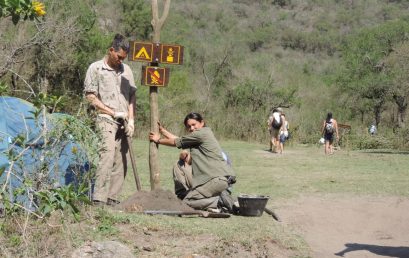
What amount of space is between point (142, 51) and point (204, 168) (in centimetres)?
161

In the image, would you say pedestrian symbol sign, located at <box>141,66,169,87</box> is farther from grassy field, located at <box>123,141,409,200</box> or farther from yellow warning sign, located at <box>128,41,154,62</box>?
grassy field, located at <box>123,141,409,200</box>

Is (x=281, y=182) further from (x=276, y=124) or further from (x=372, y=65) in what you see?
(x=372, y=65)

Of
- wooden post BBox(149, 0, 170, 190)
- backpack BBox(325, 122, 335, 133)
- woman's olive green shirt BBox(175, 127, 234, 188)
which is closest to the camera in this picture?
woman's olive green shirt BBox(175, 127, 234, 188)

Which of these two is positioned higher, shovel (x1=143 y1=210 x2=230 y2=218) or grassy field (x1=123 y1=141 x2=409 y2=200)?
shovel (x1=143 y1=210 x2=230 y2=218)

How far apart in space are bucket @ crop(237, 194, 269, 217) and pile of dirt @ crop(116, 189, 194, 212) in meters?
0.70

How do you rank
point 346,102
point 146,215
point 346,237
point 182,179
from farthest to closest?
point 346,102 < point 182,179 < point 346,237 < point 146,215

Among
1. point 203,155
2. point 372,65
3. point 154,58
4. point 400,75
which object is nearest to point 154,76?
point 154,58

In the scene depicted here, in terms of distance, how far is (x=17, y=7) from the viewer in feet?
12.2

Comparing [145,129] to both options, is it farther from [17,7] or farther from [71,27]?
[17,7]

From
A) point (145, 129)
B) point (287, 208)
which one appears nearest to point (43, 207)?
point (287, 208)

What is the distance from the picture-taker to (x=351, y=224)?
8.74 metres

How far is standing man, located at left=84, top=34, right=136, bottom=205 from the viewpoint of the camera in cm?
786

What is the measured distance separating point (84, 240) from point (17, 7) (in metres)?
2.69

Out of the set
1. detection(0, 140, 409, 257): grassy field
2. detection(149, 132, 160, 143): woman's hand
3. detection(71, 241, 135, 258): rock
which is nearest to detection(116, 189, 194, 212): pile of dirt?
detection(0, 140, 409, 257): grassy field
